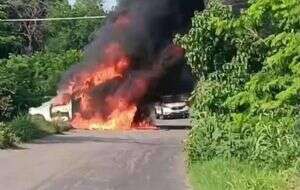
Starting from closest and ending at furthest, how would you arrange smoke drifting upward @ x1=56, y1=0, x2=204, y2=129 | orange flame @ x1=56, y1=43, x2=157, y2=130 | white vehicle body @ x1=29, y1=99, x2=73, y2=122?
smoke drifting upward @ x1=56, y1=0, x2=204, y2=129 < orange flame @ x1=56, y1=43, x2=157, y2=130 < white vehicle body @ x1=29, y1=99, x2=73, y2=122

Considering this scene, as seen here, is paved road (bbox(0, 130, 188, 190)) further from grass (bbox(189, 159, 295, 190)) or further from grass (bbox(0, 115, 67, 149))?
grass (bbox(0, 115, 67, 149))

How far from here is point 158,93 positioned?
39.0 meters

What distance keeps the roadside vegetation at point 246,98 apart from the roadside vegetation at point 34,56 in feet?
29.0

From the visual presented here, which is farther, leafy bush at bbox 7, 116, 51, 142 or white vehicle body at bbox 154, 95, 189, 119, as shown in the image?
white vehicle body at bbox 154, 95, 189, 119

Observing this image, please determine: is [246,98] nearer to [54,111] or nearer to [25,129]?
[25,129]

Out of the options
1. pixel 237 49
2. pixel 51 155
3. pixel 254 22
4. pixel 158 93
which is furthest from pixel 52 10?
pixel 254 22

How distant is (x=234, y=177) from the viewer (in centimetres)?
1263

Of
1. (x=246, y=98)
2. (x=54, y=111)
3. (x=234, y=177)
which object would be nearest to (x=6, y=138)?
(x=246, y=98)

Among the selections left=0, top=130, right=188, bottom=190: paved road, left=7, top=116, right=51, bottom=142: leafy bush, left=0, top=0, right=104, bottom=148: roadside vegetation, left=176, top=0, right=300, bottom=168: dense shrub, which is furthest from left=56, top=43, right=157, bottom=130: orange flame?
left=176, top=0, right=300, bottom=168: dense shrub

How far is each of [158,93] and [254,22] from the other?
25.9m

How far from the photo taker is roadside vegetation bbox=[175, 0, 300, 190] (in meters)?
12.2

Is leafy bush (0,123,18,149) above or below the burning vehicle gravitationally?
below

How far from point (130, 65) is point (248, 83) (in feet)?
80.5

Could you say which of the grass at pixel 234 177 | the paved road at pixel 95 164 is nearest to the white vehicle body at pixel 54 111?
the paved road at pixel 95 164
